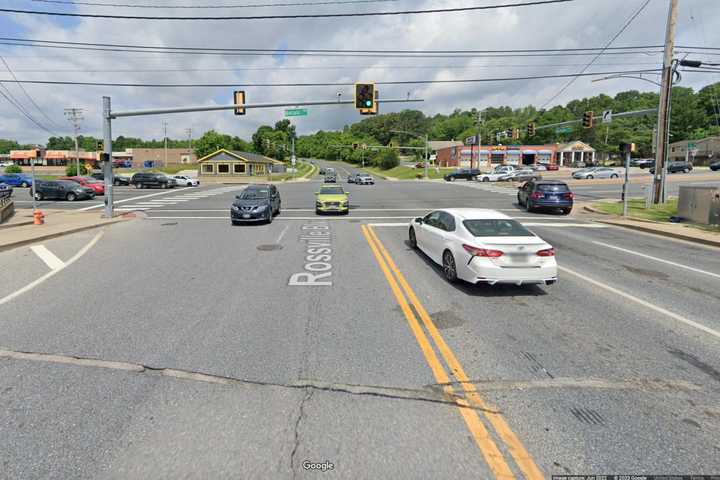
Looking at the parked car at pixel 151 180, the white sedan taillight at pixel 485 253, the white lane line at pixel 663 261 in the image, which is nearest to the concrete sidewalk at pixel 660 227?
the white lane line at pixel 663 261

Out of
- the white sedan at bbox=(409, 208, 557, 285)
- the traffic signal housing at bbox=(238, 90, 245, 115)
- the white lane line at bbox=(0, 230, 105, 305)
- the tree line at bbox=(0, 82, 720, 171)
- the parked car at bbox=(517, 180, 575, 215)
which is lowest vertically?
the white lane line at bbox=(0, 230, 105, 305)

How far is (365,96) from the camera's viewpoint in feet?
63.9

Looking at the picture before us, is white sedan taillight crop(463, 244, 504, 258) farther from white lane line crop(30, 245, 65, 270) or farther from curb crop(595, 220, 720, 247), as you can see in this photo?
curb crop(595, 220, 720, 247)

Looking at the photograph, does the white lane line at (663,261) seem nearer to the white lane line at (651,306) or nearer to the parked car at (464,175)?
the white lane line at (651,306)

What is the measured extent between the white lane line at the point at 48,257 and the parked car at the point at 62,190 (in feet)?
61.7

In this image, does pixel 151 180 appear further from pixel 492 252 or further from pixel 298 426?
pixel 298 426

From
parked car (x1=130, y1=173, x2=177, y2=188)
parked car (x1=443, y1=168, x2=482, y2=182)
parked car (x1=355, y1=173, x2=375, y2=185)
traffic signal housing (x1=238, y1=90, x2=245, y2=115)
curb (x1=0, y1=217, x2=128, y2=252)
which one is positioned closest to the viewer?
curb (x1=0, y1=217, x2=128, y2=252)

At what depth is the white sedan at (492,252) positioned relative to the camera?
676 centimetres

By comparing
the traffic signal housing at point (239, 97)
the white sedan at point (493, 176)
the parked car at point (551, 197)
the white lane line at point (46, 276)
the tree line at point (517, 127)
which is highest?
the tree line at point (517, 127)

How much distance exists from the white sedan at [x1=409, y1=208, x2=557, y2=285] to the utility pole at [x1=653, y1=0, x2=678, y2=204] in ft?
58.2

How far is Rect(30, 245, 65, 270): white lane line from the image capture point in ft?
31.6

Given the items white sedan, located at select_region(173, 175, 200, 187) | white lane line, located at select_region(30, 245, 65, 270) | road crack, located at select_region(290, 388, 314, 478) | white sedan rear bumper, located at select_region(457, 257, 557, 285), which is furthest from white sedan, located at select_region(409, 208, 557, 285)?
white sedan, located at select_region(173, 175, 200, 187)

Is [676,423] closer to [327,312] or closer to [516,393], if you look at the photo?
[516,393]

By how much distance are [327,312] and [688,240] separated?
13.7 metres
